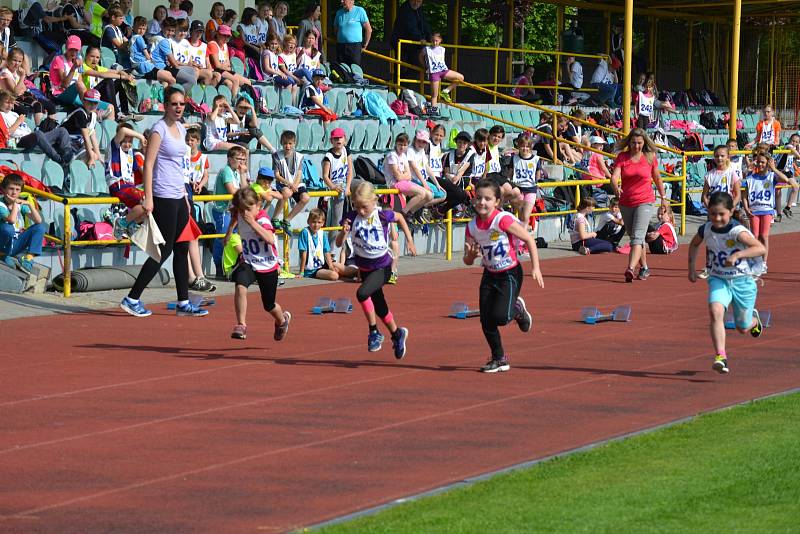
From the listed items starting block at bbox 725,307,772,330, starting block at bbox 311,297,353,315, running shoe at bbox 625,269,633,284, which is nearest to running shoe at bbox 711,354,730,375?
starting block at bbox 725,307,772,330

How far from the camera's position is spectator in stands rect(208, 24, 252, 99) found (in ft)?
72.7

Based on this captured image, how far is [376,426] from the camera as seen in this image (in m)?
9.38

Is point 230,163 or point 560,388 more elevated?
point 230,163

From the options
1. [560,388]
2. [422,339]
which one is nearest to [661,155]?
[422,339]

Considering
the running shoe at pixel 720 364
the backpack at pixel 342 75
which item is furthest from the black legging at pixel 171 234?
the backpack at pixel 342 75

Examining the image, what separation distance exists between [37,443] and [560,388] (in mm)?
4048

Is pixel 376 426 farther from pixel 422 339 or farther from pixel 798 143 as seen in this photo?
pixel 798 143

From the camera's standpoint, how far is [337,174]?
66.6ft

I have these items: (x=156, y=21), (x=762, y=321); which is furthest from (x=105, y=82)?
(x=762, y=321)

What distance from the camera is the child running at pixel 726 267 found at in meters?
11.3

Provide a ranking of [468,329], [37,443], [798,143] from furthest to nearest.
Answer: [798,143] → [468,329] → [37,443]

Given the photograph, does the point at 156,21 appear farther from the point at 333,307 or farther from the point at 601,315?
the point at 601,315

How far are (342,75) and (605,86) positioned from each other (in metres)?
11.2

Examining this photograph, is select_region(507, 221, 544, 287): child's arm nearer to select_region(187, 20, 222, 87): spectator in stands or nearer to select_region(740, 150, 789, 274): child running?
select_region(740, 150, 789, 274): child running
